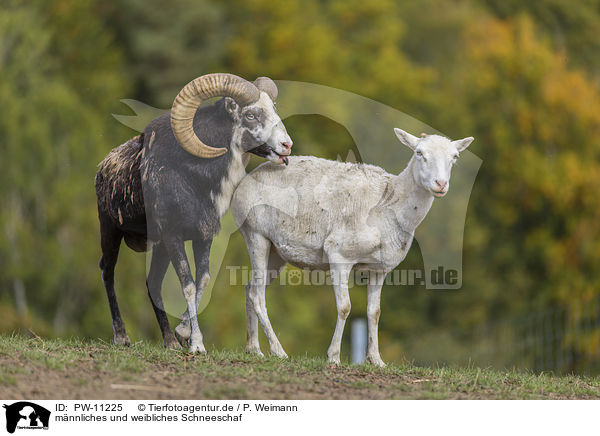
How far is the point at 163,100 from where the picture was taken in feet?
115

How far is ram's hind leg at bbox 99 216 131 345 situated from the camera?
37.5ft

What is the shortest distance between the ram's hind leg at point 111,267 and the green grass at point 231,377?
1.67 feet

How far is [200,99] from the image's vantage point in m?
10.7

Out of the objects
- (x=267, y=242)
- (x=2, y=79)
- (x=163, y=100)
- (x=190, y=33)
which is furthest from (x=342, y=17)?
(x=267, y=242)

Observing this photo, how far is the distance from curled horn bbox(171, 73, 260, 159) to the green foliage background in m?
15.1

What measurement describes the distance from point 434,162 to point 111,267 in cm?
444

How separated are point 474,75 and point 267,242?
3208 centimetres

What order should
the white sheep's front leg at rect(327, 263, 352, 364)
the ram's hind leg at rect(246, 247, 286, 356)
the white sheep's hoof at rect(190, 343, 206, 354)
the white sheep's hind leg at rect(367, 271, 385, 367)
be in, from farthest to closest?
the ram's hind leg at rect(246, 247, 286, 356) → the white sheep's hind leg at rect(367, 271, 385, 367) → the white sheep's front leg at rect(327, 263, 352, 364) → the white sheep's hoof at rect(190, 343, 206, 354)

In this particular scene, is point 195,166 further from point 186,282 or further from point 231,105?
point 186,282

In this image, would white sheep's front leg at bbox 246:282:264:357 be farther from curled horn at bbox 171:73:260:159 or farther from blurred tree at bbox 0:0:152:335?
blurred tree at bbox 0:0:152:335

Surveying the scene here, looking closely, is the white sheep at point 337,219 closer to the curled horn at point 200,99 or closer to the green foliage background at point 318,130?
the curled horn at point 200,99

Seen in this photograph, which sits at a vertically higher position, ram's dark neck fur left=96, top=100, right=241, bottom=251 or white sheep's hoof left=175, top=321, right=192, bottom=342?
ram's dark neck fur left=96, top=100, right=241, bottom=251
